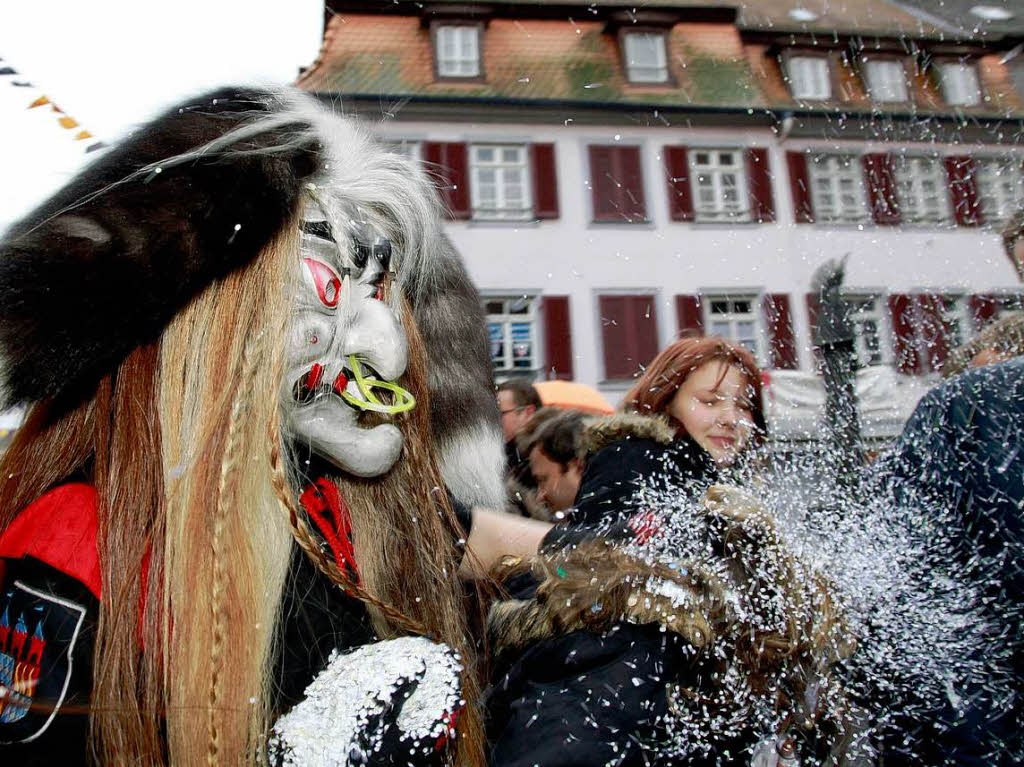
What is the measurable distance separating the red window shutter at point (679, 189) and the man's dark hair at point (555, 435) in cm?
92

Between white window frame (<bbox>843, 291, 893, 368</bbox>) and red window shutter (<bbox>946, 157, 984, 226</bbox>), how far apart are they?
0.27m

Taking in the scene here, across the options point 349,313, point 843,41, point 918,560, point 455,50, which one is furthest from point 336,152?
point 455,50

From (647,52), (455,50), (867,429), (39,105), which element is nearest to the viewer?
(39,105)

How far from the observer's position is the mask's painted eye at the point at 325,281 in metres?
1.18

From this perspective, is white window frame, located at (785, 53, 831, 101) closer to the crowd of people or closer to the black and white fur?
the crowd of people

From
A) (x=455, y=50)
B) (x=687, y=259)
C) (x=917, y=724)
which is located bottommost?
(x=917, y=724)

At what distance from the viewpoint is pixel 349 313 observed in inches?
47.6

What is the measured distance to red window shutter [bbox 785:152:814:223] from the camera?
2.53m

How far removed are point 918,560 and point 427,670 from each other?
2.55ft

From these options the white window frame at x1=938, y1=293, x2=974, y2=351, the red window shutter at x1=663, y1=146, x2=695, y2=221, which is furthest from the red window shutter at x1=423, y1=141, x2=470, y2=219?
the white window frame at x1=938, y1=293, x2=974, y2=351

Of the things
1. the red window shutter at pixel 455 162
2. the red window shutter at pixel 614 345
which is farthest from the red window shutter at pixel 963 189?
the red window shutter at pixel 614 345

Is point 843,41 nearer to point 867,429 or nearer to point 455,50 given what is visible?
point 867,429

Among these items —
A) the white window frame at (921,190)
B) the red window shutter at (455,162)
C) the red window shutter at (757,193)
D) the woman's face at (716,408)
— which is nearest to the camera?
the woman's face at (716,408)

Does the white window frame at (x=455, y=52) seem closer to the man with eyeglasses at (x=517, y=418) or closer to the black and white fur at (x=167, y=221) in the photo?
the man with eyeglasses at (x=517, y=418)
